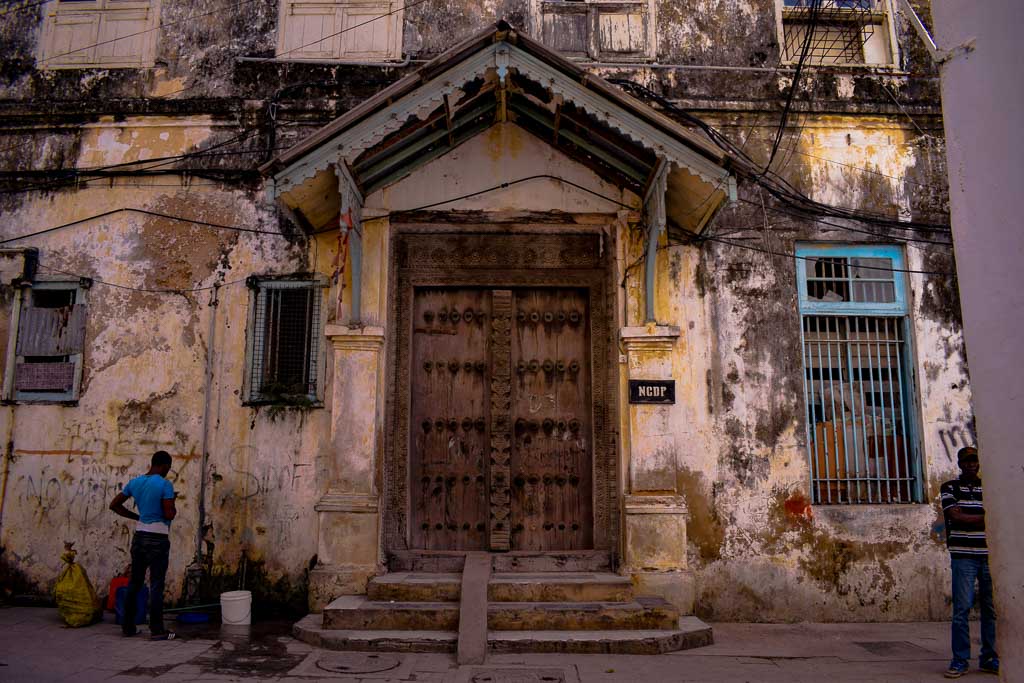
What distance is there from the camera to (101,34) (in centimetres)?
834

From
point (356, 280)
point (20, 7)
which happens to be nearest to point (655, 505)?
point (356, 280)

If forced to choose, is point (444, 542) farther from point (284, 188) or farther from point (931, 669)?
point (931, 669)

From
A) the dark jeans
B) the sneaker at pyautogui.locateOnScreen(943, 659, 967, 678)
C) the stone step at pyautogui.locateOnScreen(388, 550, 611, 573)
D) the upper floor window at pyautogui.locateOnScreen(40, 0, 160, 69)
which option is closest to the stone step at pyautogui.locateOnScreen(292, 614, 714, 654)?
the stone step at pyautogui.locateOnScreen(388, 550, 611, 573)

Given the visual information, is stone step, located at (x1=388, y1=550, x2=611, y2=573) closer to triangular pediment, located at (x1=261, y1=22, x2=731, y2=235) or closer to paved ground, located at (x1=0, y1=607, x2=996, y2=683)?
paved ground, located at (x1=0, y1=607, x2=996, y2=683)

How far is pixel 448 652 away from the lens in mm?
5914

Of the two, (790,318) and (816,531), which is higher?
(790,318)

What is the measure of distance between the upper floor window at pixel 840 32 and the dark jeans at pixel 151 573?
789 cm

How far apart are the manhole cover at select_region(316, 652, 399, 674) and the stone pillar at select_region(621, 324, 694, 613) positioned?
94.5 inches

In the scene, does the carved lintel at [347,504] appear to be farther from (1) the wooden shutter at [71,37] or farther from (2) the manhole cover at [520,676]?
(1) the wooden shutter at [71,37]

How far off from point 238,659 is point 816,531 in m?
5.27

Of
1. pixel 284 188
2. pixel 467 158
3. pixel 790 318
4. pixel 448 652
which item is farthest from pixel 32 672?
pixel 790 318

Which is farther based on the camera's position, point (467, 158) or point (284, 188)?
point (467, 158)

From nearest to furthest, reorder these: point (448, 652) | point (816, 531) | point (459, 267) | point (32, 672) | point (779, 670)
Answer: point (32, 672) < point (779, 670) < point (448, 652) < point (816, 531) < point (459, 267)

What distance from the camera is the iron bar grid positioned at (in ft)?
24.7
